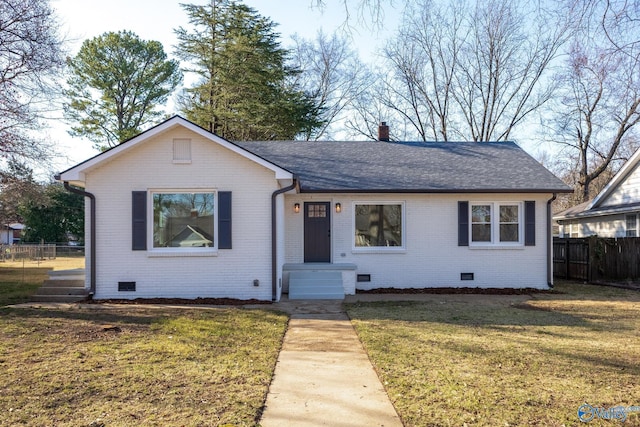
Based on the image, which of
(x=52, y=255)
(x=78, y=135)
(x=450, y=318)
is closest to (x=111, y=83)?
(x=78, y=135)

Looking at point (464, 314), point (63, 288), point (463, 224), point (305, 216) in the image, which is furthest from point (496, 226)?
point (63, 288)

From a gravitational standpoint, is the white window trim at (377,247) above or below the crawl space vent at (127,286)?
above

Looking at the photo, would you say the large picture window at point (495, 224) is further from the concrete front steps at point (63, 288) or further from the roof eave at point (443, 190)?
the concrete front steps at point (63, 288)

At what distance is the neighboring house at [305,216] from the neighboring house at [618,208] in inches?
189

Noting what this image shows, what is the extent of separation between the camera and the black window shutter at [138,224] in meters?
10.7

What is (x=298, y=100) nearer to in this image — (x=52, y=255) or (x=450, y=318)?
(x=52, y=255)

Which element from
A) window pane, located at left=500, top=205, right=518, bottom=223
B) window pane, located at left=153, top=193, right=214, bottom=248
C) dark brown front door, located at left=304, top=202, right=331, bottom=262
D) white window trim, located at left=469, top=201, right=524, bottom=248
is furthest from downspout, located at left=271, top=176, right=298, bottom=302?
window pane, located at left=500, top=205, right=518, bottom=223

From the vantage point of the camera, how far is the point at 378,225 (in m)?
13.3

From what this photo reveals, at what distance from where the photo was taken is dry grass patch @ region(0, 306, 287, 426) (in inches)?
160

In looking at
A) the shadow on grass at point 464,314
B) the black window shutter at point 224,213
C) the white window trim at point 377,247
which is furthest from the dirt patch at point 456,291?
the black window shutter at point 224,213

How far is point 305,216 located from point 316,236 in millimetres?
635

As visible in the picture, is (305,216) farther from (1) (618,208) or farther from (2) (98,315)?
(1) (618,208)

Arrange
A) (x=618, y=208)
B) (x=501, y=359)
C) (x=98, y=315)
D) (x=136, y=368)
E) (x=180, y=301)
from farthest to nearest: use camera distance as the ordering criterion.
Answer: (x=618, y=208) < (x=180, y=301) < (x=98, y=315) < (x=501, y=359) < (x=136, y=368)

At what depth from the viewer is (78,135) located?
110 ft
